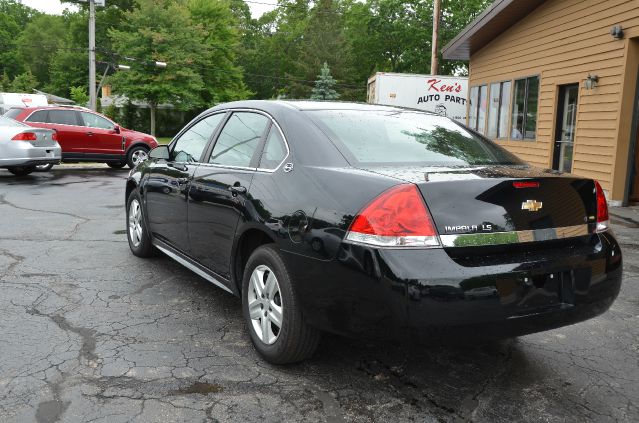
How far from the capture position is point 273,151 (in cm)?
366

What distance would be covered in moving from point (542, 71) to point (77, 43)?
5773 cm

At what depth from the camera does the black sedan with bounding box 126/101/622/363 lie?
8.93 ft

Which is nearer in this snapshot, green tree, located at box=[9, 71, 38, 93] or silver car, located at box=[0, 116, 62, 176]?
silver car, located at box=[0, 116, 62, 176]

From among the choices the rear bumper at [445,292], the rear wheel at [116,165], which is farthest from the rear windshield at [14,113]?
the rear bumper at [445,292]

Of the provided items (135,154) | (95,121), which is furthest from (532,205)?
(135,154)

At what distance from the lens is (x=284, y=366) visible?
11.1ft

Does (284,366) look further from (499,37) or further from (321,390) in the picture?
(499,37)

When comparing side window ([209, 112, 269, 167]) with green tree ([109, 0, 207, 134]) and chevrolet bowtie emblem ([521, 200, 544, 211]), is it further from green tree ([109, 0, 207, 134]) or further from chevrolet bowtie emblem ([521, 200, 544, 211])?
green tree ([109, 0, 207, 134])

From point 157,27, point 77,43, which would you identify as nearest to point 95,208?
point 157,27

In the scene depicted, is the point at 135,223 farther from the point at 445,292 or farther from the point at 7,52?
the point at 7,52

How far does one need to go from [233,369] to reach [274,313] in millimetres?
389

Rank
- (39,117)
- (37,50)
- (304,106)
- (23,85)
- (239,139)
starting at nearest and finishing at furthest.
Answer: (304,106) < (239,139) < (39,117) < (23,85) < (37,50)

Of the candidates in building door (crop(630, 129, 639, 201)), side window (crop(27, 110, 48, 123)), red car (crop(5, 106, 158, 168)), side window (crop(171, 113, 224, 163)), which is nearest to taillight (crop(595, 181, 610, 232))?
side window (crop(171, 113, 224, 163))

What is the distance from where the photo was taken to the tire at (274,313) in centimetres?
316
